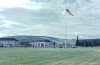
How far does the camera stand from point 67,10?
8581 centimetres
